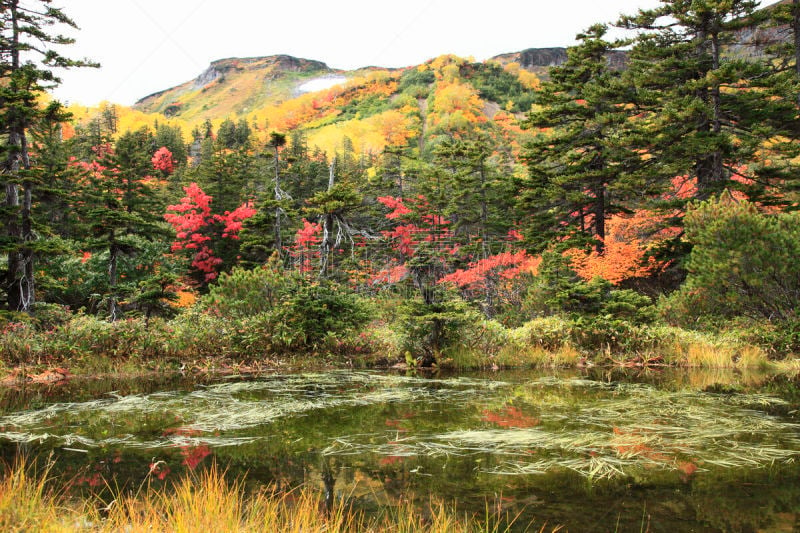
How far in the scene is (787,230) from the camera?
1059cm

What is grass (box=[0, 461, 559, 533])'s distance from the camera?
2756mm

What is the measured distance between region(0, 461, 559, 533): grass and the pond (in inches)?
11.2

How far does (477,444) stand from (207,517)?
3092 mm

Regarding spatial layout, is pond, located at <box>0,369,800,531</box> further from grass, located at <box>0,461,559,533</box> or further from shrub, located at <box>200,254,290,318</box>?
shrub, located at <box>200,254,290,318</box>

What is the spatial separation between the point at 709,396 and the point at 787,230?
5.63 m

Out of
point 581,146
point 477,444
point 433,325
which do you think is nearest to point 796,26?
point 581,146

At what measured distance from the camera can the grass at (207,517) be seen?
9.04ft

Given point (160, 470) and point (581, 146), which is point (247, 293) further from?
point (581, 146)

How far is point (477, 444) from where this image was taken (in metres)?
5.11

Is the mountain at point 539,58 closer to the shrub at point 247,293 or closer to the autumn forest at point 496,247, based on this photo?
the autumn forest at point 496,247

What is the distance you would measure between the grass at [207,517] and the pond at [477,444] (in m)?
0.28

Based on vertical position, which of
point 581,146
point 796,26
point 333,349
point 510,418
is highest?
point 796,26

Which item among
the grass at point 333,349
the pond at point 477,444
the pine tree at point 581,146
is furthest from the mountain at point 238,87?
the pond at point 477,444

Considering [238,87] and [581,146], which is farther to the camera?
[238,87]
